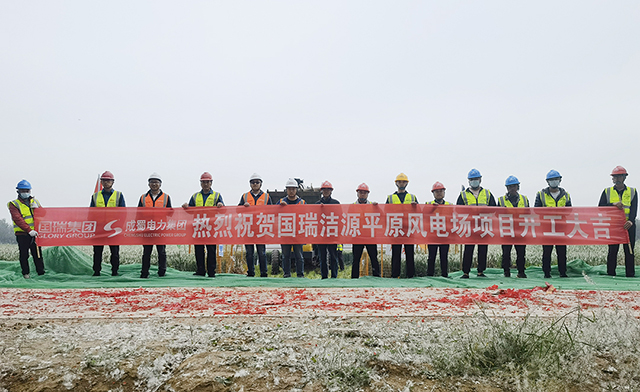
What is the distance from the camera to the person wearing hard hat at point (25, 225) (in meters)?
8.30

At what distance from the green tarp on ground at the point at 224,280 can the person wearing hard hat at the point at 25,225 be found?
30 centimetres

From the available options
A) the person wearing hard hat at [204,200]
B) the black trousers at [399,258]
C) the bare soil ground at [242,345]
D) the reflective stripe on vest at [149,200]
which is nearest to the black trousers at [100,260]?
the reflective stripe on vest at [149,200]

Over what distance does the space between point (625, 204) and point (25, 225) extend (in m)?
12.1

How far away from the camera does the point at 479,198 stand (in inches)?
341

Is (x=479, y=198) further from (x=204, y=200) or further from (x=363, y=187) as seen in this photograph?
(x=204, y=200)

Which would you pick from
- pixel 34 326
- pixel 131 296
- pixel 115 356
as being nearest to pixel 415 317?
pixel 115 356

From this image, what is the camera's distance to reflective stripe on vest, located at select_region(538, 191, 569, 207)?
8.53m

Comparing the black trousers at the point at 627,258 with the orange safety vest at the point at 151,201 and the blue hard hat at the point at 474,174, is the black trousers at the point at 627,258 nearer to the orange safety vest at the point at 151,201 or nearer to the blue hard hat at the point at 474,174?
the blue hard hat at the point at 474,174

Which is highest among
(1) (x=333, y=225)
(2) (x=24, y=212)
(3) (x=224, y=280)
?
(2) (x=24, y=212)

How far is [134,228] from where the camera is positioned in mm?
8695

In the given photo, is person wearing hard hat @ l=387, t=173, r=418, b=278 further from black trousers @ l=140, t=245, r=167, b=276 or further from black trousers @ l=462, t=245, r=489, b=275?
black trousers @ l=140, t=245, r=167, b=276

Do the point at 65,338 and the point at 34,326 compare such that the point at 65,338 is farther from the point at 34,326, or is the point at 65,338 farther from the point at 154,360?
the point at 154,360

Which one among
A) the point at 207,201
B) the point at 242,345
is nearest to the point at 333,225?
the point at 207,201

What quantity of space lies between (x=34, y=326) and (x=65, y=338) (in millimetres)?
731
